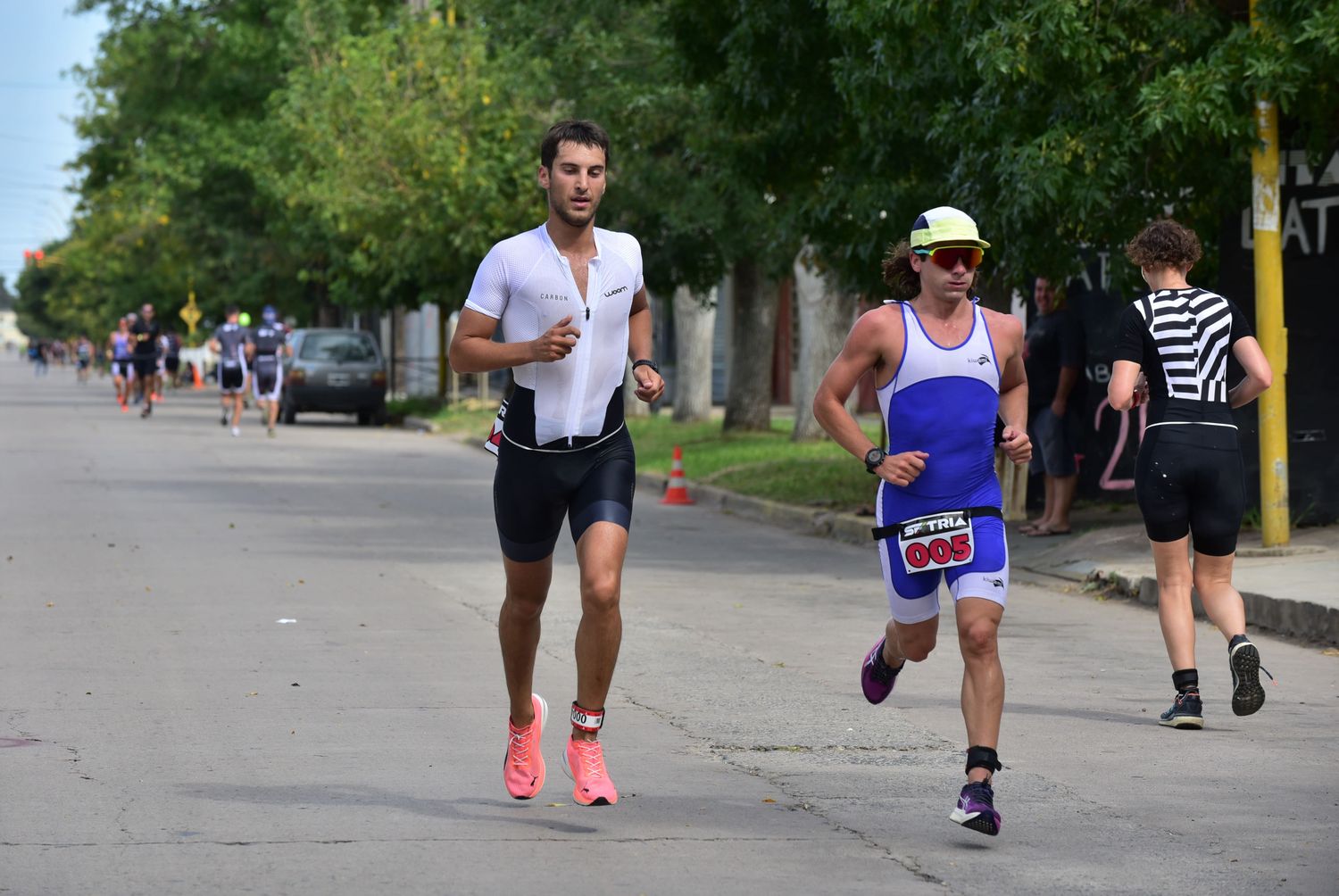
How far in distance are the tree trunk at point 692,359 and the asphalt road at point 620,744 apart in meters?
17.5

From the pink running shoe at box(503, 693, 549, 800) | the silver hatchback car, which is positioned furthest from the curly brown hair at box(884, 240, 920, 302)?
the silver hatchback car

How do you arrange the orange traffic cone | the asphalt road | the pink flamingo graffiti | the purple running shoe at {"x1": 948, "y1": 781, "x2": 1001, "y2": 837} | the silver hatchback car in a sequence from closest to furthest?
the asphalt road, the purple running shoe at {"x1": 948, "y1": 781, "x2": 1001, "y2": 837}, the pink flamingo graffiti, the orange traffic cone, the silver hatchback car

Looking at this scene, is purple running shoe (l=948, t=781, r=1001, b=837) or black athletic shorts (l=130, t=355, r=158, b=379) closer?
purple running shoe (l=948, t=781, r=1001, b=837)

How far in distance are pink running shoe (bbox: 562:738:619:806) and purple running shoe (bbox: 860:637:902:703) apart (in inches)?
46.0

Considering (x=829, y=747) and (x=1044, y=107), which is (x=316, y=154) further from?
(x=829, y=747)

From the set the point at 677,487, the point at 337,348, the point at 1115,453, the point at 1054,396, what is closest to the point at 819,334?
the point at 677,487

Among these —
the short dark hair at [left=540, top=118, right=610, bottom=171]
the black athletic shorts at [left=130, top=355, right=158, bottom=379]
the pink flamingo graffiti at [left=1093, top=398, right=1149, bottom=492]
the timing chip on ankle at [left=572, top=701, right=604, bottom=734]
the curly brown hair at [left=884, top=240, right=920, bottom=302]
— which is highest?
the short dark hair at [left=540, top=118, right=610, bottom=171]

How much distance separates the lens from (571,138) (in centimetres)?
615

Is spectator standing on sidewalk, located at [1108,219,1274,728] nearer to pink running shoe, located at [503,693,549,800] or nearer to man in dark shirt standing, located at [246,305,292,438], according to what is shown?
pink running shoe, located at [503,693,549,800]

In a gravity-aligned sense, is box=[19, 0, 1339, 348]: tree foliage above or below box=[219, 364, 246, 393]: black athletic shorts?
above

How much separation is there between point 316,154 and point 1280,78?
82.7 feet

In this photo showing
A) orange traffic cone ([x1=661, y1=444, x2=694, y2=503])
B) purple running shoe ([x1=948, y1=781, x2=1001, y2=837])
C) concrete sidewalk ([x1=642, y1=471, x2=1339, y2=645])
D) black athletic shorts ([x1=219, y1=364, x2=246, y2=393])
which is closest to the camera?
purple running shoe ([x1=948, y1=781, x2=1001, y2=837])

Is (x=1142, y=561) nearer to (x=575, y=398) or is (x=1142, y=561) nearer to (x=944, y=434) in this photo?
(x=944, y=434)

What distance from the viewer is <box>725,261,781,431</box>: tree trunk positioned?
27688 mm
